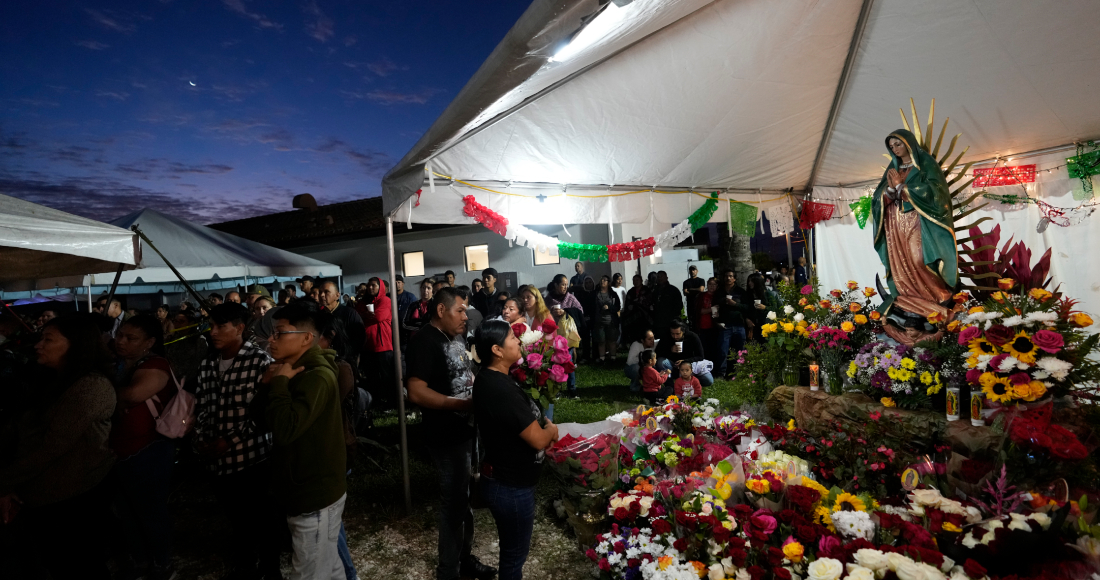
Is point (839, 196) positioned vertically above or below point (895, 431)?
above

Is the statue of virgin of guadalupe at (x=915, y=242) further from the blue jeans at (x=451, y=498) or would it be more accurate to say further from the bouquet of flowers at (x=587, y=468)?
the blue jeans at (x=451, y=498)

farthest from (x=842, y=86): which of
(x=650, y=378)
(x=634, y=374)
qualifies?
(x=634, y=374)

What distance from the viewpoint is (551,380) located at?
3146 mm

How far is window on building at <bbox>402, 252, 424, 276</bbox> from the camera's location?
1786 cm

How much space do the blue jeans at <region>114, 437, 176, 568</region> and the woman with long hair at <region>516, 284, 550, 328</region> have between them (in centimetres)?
324

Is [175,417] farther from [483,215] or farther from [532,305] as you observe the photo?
[532,305]

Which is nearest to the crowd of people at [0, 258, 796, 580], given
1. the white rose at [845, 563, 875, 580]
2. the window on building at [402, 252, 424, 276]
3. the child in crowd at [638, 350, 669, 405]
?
the white rose at [845, 563, 875, 580]

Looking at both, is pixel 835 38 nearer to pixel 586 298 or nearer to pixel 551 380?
pixel 551 380

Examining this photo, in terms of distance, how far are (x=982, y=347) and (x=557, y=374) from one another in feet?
8.64

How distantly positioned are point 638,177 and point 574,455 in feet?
11.6

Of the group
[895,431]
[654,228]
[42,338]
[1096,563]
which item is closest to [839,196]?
[654,228]

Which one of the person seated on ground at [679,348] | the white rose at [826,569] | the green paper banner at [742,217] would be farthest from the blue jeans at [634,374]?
the white rose at [826,569]

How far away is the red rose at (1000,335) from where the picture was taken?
10.4 feet

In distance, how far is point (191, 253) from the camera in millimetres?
7934
